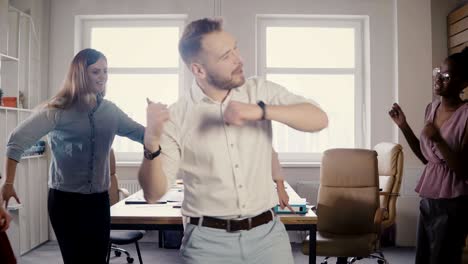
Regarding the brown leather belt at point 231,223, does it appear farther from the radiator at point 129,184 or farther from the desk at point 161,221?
the radiator at point 129,184

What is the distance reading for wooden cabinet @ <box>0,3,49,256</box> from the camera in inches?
158

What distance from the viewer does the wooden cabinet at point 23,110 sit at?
400 cm

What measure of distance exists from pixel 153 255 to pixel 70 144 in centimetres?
246

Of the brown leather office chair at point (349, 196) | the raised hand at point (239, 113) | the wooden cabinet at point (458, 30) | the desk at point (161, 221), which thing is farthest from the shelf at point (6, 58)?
the wooden cabinet at point (458, 30)

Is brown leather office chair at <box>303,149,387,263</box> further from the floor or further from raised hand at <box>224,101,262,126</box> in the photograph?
raised hand at <box>224,101,262,126</box>

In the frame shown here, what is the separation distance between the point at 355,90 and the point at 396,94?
488 millimetres

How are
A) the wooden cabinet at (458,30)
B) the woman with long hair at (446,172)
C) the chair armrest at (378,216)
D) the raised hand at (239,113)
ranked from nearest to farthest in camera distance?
1. the raised hand at (239,113)
2. the woman with long hair at (446,172)
3. the chair armrest at (378,216)
4. the wooden cabinet at (458,30)

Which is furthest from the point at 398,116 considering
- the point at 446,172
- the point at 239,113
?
the point at 239,113

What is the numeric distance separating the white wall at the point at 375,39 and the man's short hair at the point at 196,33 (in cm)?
356

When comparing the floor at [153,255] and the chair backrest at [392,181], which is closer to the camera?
the chair backrest at [392,181]

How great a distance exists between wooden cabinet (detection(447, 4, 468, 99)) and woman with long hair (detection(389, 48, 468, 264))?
2.45 metres

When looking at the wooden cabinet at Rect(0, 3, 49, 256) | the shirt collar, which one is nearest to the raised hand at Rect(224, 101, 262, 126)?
the shirt collar

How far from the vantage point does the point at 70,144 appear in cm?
202

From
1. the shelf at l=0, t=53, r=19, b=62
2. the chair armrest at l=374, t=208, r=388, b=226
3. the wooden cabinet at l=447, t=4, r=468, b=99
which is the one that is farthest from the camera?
the wooden cabinet at l=447, t=4, r=468, b=99
